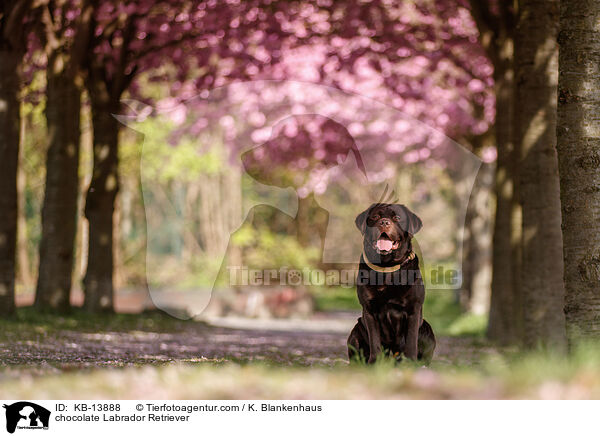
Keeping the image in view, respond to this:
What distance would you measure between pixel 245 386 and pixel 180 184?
103 feet

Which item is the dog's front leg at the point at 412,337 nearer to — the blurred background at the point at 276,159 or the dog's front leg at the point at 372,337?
the dog's front leg at the point at 372,337

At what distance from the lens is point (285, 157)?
74.2ft

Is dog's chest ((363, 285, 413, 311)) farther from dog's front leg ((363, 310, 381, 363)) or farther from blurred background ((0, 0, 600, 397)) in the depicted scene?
blurred background ((0, 0, 600, 397))

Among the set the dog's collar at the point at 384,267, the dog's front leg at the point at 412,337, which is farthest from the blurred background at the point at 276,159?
the dog's collar at the point at 384,267

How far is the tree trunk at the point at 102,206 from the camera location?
14.8 metres

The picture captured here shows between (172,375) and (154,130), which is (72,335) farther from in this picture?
(154,130)

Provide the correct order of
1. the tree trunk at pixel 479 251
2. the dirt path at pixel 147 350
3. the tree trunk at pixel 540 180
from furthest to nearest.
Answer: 1. the tree trunk at pixel 479 251
2. the tree trunk at pixel 540 180
3. the dirt path at pixel 147 350

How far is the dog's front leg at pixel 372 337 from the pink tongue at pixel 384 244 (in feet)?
1.77

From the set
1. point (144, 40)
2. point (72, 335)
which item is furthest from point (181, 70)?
point (72, 335)

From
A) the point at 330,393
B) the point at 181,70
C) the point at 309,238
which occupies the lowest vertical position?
the point at 330,393

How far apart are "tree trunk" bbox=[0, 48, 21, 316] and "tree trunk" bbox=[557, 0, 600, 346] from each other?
25.5 feet

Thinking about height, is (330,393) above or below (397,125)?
below

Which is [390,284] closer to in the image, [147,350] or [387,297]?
[387,297]
